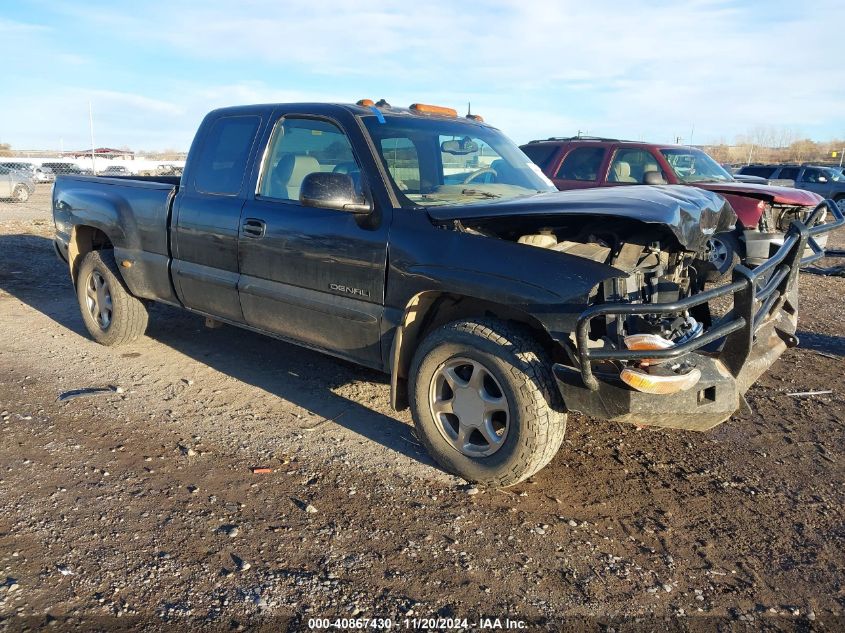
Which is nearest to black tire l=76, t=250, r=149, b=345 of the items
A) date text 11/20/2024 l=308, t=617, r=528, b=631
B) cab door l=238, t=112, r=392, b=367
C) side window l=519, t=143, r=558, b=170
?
cab door l=238, t=112, r=392, b=367

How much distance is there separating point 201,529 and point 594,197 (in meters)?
2.46

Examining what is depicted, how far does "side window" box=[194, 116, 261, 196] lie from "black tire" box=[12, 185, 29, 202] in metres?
19.1

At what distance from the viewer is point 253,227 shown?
14.0ft

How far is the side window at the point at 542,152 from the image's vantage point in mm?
9977

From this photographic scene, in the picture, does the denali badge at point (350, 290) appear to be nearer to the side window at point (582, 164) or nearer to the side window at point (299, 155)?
the side window at point (299, 155)

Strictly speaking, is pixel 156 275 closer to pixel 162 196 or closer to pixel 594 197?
pixel 162 196

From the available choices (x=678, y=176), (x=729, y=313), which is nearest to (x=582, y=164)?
(x=678, y=176)

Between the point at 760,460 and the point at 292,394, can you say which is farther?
the point at 292,394

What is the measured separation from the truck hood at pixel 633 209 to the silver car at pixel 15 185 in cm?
2113

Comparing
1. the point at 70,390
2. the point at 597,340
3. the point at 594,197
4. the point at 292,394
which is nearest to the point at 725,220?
the point at 594,197

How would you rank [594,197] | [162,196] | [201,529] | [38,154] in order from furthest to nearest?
[38,154] < [162,196] < [594,197] < [201,529]

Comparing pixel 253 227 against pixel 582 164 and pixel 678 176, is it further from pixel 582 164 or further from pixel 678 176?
pixel 678 176

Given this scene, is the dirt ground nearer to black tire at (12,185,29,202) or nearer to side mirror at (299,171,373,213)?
side mirror at (299,171,373,213)

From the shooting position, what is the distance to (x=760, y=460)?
3.75 metres
